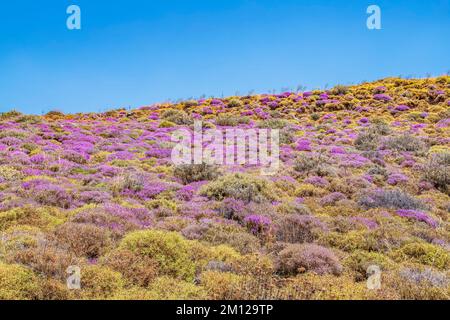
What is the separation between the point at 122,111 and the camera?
4197cm

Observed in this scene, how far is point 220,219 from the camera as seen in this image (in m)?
11.3

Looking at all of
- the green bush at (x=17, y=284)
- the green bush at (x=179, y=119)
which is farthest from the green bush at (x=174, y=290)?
the green bush at (x=179, y=119)

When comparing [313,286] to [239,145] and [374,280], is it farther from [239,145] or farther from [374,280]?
[239,145]

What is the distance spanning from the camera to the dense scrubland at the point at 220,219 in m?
6.98

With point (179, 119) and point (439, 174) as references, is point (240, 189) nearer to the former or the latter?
point (439, 174)

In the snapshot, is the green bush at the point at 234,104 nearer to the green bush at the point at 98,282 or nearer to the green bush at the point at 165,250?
the green bush at the point at 165,250

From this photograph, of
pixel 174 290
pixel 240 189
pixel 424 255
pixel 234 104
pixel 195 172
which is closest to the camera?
pixel 174 290

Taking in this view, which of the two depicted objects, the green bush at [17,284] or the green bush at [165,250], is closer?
the green bush at [17,284]

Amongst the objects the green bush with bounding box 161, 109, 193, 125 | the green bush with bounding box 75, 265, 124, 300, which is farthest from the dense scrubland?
the green bush with bounding box 161, 109, 193, 125

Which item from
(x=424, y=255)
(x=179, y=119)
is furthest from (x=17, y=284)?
(x=179, y=119)

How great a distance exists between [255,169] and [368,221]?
7848 millimetres

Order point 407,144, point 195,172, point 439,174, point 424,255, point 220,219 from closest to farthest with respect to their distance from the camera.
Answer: point 424,255, point 220,219, point 195,172, point 439,174, point 407,144

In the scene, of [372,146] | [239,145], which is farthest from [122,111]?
[372,146]

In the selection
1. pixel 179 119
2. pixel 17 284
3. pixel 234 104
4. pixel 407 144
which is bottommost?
pixel 17 284
